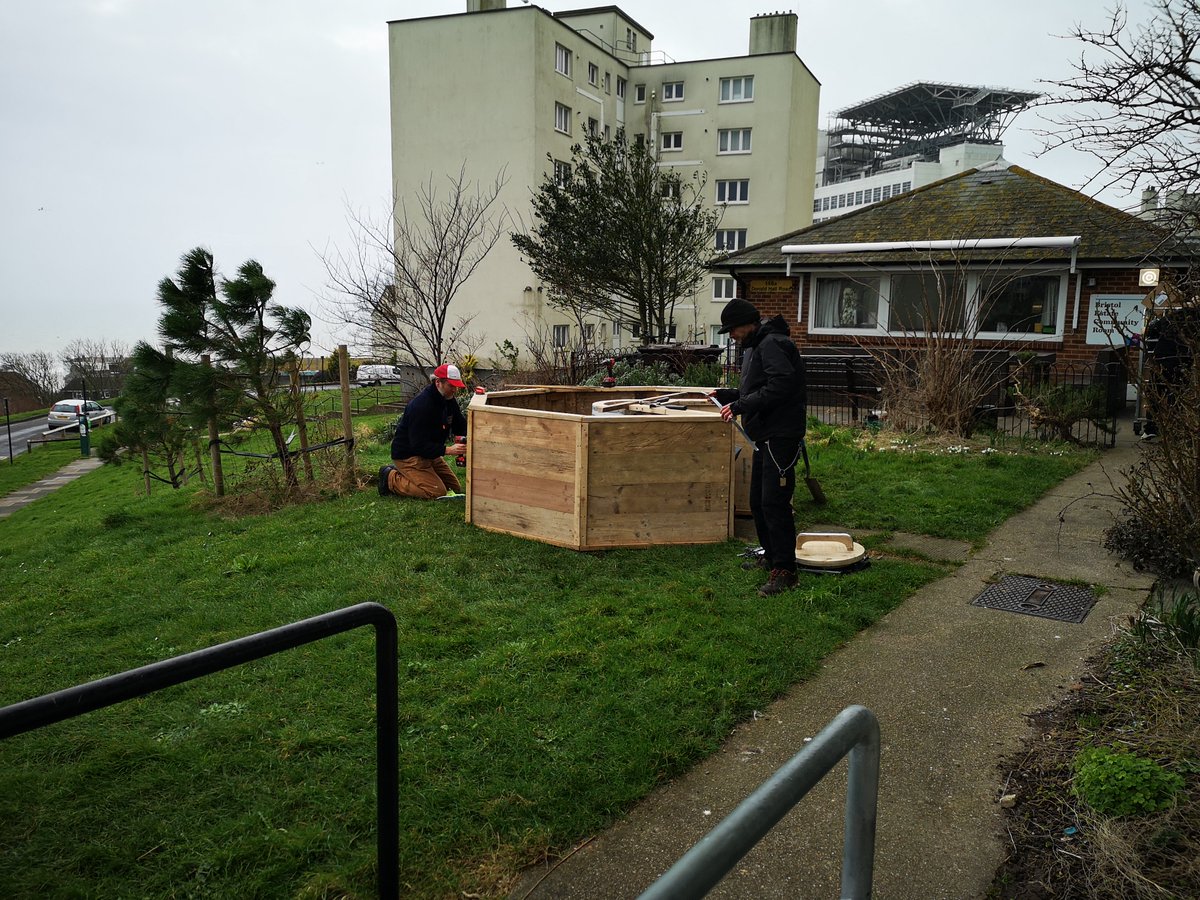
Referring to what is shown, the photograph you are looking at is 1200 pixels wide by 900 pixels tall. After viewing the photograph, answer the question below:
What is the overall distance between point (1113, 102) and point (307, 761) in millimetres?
5495

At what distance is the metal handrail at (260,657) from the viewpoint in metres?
1.83

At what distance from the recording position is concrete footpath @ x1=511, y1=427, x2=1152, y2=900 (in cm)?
317

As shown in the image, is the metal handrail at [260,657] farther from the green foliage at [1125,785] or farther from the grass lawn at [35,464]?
the grass lawn at [35,464]

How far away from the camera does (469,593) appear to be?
6.42 meters

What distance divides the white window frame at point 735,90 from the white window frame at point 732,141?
59.7 inches

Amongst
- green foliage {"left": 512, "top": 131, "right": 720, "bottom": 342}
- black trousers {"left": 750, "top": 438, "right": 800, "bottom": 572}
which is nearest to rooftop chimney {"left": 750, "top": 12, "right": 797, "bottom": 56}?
green foliage {"left": 512, "top": 131, "right": 720, "bottom": 342}

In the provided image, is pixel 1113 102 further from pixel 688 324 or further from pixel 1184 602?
pixel 688 324

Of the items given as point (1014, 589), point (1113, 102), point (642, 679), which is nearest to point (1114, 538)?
point (1014, 589)

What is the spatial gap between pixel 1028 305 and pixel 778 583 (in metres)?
14.8

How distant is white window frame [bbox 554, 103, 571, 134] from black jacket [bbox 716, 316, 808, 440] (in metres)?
38.9

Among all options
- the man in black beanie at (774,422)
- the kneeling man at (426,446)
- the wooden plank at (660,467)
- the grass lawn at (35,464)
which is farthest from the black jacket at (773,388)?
the grass lawn at (35,464)

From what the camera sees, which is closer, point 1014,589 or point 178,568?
point 1014,589

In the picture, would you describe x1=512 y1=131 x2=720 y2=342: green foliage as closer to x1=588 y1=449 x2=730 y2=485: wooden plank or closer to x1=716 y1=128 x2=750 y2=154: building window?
x1=588 y1=449 x2=730 y2=485: wooden plank

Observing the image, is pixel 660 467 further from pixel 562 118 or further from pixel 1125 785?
pixel 562 118
